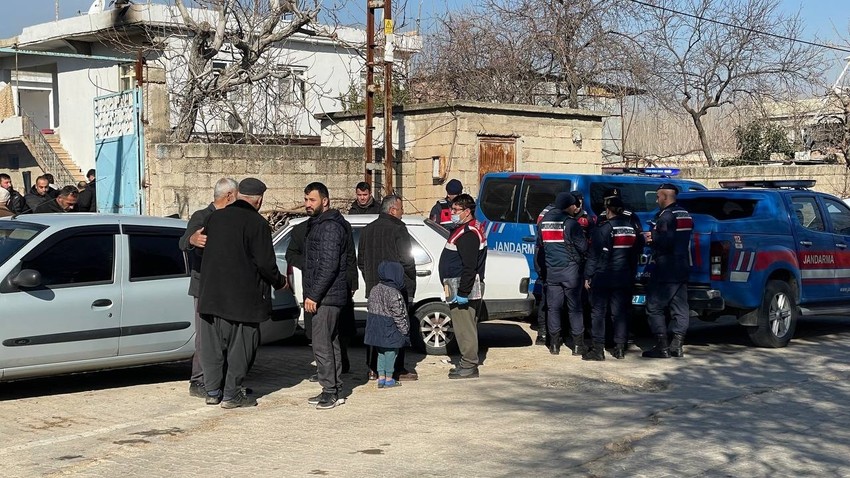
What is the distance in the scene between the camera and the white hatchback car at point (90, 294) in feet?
28.3

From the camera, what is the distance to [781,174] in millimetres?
27547

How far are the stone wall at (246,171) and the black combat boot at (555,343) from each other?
23.0 ft

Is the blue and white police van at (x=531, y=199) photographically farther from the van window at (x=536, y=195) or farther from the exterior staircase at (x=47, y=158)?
the exterior staircase at (x=47, y=158)

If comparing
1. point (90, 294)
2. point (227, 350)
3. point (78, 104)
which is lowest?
point (227, 350)

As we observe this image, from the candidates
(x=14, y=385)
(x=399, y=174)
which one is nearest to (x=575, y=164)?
(x=399, y=174)

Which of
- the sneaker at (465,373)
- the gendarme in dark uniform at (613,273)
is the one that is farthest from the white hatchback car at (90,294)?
the gendarme in dark uniform at (613,273)

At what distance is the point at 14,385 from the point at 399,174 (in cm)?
1068

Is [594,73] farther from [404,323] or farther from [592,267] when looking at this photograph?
[404,323]

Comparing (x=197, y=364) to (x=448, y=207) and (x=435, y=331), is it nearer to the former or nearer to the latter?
(x=435, y=331)

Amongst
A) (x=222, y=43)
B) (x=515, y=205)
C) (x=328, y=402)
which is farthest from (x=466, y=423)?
(x=222, y=43)

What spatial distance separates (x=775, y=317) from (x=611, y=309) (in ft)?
7.13

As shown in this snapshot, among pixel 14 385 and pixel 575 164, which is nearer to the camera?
pixel 14 385

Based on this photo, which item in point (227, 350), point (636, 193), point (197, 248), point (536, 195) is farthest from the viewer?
point (636, 193)

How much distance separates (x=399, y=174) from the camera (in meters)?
19.6
